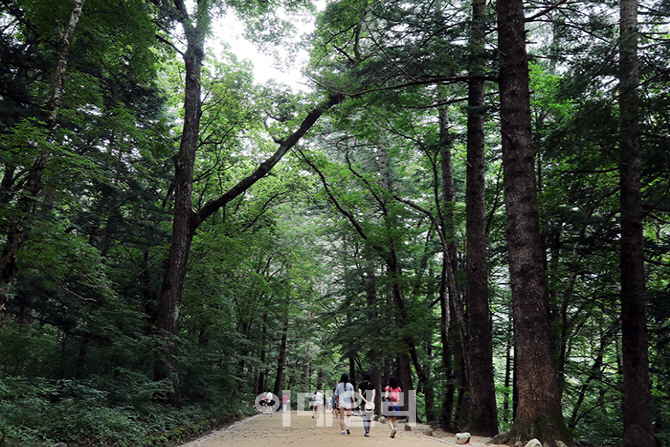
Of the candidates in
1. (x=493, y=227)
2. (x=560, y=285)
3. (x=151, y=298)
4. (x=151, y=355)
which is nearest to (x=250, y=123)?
(x=151, y=298)

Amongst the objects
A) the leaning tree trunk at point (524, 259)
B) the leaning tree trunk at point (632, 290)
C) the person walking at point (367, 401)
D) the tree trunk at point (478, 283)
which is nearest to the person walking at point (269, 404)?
the person walking at point (367, 401)

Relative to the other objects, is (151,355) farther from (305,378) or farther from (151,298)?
(305,378)

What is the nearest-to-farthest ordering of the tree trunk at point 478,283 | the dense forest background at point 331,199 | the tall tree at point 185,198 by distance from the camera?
the dense forest background at point 331,199
the tree trunk at point 478,283
the tall tree at point 185,198

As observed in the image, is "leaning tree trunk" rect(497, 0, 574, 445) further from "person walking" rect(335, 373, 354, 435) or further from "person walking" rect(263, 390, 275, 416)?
"person walking" rect(263, 390, 275, 416)

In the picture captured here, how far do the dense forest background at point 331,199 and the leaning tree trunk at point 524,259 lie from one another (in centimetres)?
3

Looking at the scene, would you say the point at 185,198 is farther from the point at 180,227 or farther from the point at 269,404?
the point at 269,404

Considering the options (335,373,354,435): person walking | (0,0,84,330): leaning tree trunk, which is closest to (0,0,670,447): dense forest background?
(0,0,84,330): leaning tree trunk

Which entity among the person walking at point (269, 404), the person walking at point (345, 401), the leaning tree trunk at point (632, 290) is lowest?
the person walking at point (269, 404)

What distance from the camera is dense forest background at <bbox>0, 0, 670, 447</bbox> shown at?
6434 mm

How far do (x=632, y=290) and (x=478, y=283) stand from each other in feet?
9.81

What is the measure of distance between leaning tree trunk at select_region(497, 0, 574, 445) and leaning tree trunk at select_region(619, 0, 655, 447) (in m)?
1.72

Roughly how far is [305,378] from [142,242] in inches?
1209

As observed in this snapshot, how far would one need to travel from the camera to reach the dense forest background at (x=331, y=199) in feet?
21.1

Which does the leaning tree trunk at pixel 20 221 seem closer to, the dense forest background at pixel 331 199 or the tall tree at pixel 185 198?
the dense forest background at pixel 331 199
